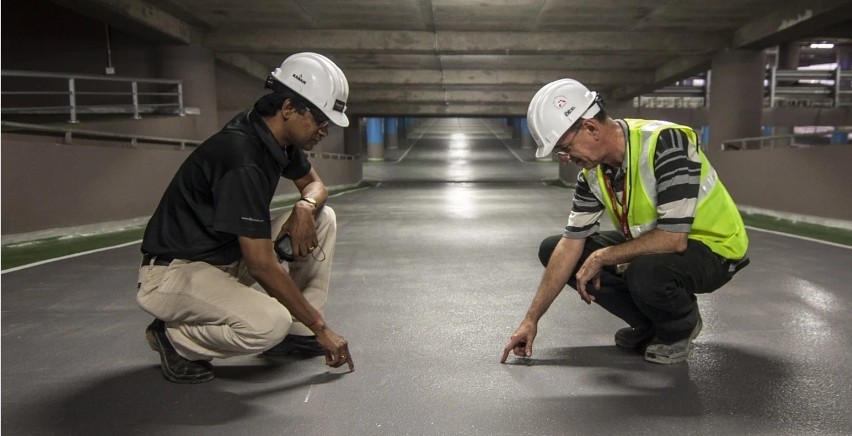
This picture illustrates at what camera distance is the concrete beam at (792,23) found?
11.1 meters

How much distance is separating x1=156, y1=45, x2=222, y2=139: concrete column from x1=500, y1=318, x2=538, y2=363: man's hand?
1330 centimetres

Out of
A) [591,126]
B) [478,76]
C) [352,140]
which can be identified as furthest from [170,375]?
[352,140]

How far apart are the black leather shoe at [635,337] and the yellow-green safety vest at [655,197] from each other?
2.26ft

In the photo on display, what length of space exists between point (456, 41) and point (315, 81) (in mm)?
13295

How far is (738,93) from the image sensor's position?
15078 millimetres

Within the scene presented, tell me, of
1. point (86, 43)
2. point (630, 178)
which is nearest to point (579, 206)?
point (630, 178)

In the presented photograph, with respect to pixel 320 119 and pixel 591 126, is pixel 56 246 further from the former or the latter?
pixel 591 126

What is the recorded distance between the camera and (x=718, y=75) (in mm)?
15508

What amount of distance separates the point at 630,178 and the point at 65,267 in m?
6.09

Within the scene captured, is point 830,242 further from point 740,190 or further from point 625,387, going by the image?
point 625,387

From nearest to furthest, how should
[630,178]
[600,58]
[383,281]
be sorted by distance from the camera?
[630,178] → [383,281] → [600,58]

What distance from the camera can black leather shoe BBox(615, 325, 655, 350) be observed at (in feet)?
12.1

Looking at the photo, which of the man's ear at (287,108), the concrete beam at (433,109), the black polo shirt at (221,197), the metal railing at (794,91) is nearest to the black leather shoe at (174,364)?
the black polo shirt at (221,197)

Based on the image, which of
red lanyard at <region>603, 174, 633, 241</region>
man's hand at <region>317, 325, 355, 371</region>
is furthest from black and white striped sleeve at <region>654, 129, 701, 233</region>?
man's hand at <region>317, 325, 355, 371</region>
